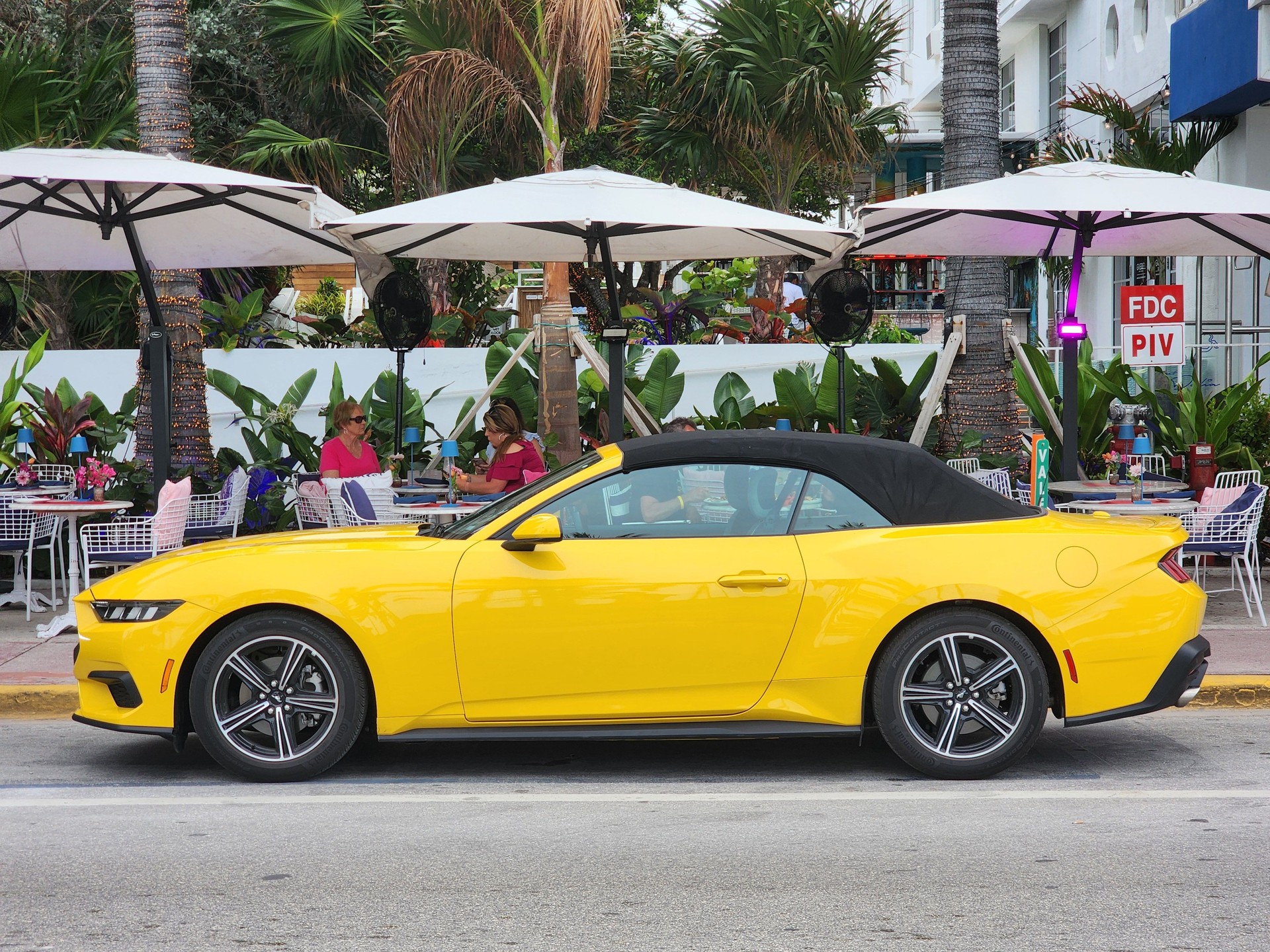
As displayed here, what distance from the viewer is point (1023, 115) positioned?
28547mm

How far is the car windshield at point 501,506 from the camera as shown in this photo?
19.6 ft

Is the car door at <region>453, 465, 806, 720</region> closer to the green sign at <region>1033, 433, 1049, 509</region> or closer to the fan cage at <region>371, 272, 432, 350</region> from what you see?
the green sign at <region>1033, 433, 1049, 509</region>

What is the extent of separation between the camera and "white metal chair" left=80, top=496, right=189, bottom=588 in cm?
888

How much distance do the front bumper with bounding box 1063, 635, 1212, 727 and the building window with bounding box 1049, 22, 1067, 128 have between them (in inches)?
870

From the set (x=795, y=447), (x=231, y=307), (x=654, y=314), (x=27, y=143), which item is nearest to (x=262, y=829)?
(x=795, y=447)

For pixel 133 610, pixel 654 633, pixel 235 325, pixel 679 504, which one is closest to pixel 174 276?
pixel 235 325

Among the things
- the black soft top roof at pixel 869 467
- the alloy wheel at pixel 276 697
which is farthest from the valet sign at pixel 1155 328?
the alloy wheel at pixel 276 697

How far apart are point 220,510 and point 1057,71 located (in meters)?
21.8

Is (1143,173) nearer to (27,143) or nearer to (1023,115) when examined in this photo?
(27,143)

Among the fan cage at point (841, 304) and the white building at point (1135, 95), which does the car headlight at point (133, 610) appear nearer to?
the fan cage at point (841, 304)

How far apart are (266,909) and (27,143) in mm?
11604

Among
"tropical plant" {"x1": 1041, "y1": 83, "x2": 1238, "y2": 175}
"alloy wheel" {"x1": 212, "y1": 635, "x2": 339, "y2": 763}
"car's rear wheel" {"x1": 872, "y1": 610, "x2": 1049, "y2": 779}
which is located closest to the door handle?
"car's rear wheel" {"x1": 872, "y1": 610, "x2": 1049, "y2": 779}

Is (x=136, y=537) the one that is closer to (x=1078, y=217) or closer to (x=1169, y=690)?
(x=1169, y=690)

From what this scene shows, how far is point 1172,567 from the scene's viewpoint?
5.91m
